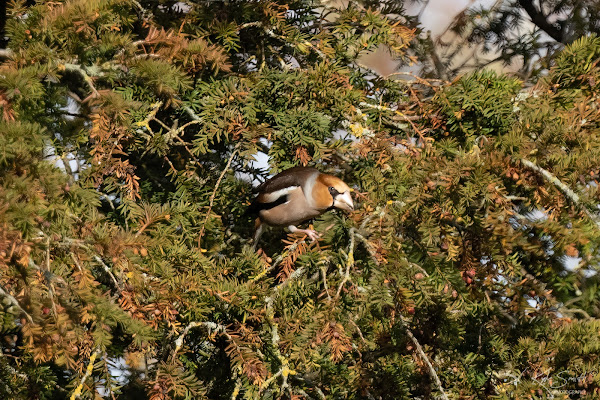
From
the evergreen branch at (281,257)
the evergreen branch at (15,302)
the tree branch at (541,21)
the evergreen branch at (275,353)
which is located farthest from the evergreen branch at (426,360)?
the tree branch at (541,21)

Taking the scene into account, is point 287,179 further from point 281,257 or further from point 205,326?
point 205,326

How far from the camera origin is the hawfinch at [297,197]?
281 centimetres

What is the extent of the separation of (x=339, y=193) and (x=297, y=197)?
0.34 meters

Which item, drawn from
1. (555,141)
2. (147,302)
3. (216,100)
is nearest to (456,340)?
(555,141)

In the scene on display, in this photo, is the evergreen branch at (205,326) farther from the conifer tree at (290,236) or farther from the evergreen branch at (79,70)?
the evergreen branch at (79,70)

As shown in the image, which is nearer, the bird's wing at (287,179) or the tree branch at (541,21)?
the bird's wing at (287,179)

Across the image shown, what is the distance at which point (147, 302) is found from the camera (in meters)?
2.06

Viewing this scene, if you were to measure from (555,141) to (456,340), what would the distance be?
2.43 feet

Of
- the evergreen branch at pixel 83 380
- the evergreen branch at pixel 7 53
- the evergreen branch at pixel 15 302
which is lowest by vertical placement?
the evergreen branch at pixel 83 380

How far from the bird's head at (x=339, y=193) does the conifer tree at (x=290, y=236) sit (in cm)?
10

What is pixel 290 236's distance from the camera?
2.71m

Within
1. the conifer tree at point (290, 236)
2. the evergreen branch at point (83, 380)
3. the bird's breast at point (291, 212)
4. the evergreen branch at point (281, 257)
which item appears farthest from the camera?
the bird's breast at point (291, 212)

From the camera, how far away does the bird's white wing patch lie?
2879 mm

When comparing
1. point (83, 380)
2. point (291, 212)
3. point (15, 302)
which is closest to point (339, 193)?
point (291, 212)
